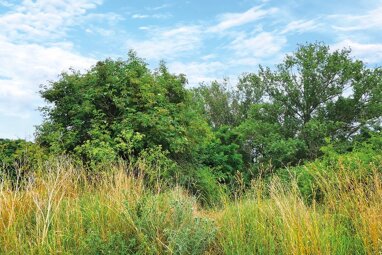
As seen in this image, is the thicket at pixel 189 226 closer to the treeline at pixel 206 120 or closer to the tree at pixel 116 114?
the treeline at pixel 206 120

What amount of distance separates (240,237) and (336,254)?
1.17 meters

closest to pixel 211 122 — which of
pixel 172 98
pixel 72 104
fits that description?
pixel 172 98

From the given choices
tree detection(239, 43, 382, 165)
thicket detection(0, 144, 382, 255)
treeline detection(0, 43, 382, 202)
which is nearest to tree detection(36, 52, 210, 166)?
treeline detection(0, 43, 382, 202)

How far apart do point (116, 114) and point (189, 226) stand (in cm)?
1005

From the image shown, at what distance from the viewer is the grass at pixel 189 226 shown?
503 cm

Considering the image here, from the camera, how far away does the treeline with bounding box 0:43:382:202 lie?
13.7 meters

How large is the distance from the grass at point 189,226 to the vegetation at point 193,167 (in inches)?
1.0

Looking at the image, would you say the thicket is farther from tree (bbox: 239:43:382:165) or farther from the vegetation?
tree (bbox: 239:43:382:165)

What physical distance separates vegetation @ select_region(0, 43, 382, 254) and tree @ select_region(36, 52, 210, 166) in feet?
0.16

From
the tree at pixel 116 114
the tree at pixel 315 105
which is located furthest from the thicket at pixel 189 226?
the tree at pixel 315 105

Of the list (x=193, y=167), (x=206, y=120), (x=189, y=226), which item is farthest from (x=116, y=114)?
(x=206, y=120)

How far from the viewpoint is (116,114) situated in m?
15.2

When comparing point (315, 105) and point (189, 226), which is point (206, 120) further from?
point (189, 226)

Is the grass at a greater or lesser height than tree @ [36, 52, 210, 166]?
lesser
